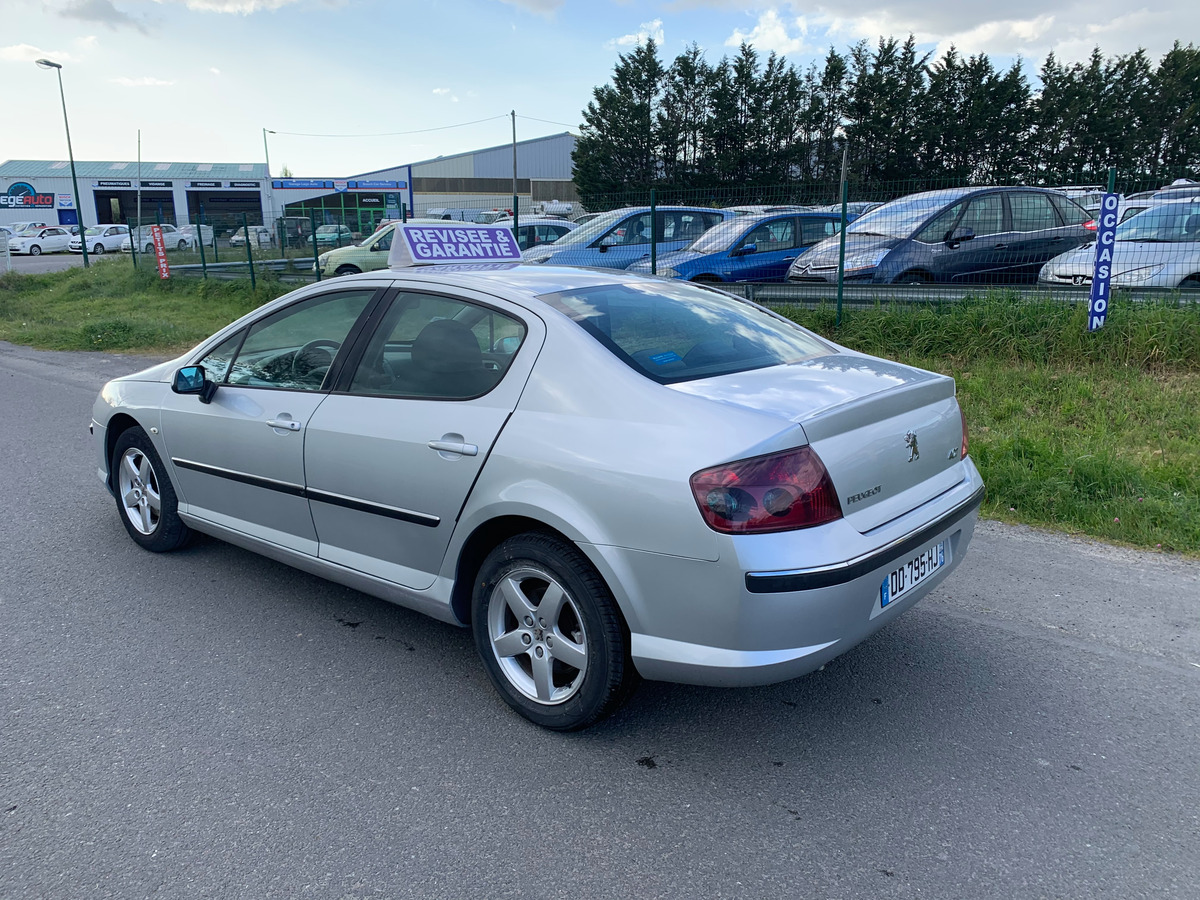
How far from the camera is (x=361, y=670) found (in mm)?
3471

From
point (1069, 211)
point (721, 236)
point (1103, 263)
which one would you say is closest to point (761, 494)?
point (1103, 263)

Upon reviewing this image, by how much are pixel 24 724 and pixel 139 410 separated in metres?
1.93

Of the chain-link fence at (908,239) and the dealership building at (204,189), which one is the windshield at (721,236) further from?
the dealership building at (204,189)

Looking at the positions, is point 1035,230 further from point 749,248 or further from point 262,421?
point 262,421

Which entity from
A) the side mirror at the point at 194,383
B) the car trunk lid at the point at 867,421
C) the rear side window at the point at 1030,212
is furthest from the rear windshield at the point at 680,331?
the rear side window at the point at 1030,212

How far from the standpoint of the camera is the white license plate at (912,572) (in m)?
2.79

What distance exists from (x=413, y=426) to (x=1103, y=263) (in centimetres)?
687

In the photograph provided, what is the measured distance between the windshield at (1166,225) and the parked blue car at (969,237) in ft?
2.82

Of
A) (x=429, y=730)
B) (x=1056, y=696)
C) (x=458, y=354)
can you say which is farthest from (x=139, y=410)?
(x=1056, y=696)

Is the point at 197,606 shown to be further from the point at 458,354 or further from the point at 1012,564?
the point at 1012,564

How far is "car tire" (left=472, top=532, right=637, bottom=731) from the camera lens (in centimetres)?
279

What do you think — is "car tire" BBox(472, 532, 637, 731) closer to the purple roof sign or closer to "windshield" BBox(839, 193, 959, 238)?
the purple roof sign

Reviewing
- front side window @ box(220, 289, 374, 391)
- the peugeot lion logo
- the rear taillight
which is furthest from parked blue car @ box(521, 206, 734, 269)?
the rear taillight

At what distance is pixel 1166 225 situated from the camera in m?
9.27
